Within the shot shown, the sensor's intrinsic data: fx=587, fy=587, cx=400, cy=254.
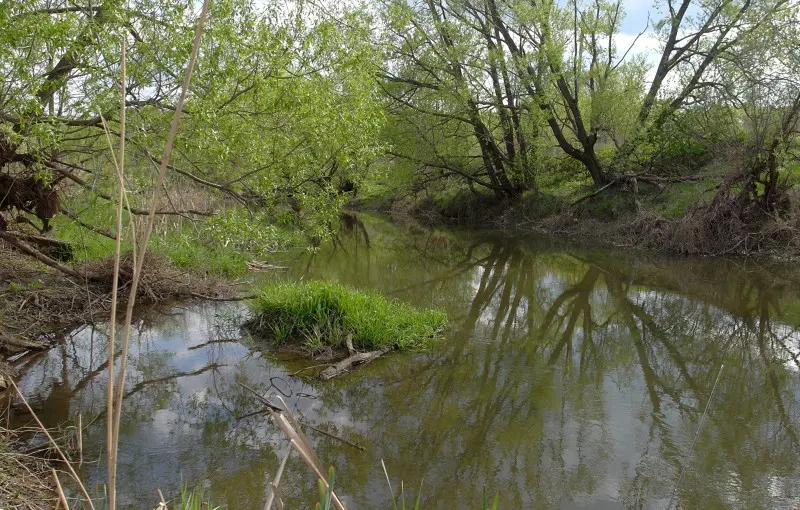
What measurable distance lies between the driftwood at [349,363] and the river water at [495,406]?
132mm

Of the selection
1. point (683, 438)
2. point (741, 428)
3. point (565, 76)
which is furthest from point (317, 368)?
point (565, 76)

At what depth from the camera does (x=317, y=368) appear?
6.64 metres

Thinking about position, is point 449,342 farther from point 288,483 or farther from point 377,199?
point 377,199

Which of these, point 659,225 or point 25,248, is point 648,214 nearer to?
point 659,225

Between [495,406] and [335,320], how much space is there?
2.63 metres

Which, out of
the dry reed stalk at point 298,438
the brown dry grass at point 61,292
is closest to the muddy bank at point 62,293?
the brown dry grass at point 61,292

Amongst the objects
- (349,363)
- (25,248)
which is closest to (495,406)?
(349,363)

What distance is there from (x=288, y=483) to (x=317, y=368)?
7.86ft

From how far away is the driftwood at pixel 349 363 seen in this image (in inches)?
250

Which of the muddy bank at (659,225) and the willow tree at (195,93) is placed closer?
the willow tree at (195,93)

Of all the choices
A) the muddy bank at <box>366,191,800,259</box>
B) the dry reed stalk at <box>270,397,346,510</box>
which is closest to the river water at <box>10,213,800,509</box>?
the dry reed stalk at <box>270,397,346,510</box>

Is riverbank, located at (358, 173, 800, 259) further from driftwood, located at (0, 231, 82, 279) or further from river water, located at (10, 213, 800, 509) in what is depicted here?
driftwood, located at (0, 231, 82, 279)

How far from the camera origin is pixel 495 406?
5707 millimetres

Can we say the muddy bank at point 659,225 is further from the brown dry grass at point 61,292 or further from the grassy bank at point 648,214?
the brown dry grass at point 61,292
